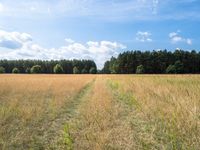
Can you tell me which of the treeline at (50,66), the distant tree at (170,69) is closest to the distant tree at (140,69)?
the distant tree at (170,69)

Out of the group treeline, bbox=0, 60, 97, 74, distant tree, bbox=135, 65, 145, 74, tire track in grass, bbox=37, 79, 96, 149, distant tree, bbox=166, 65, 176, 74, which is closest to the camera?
tire track in grass, bbox=37, 79, 96, 149

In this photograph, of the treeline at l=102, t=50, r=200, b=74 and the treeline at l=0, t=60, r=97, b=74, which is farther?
the treeline at l=0, t=60, r=97, b=74

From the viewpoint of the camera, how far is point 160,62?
86.8 meters

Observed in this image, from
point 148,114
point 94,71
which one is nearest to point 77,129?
point 148,114

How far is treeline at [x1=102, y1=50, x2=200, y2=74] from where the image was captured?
84.6 m

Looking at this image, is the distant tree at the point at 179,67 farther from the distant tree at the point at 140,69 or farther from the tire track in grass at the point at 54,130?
the tire track in grass at the point at 54,130

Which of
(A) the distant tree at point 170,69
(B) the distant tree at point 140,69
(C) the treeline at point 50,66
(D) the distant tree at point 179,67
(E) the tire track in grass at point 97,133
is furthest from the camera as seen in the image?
(C) the treeline at point 50,66

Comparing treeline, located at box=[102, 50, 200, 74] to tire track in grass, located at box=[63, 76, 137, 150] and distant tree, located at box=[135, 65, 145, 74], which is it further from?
tire track in grass, located at box=[63, 76, 137, 150]

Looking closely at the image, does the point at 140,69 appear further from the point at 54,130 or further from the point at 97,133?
the point at 97,133

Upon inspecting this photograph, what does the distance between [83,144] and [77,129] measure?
1.23 metres

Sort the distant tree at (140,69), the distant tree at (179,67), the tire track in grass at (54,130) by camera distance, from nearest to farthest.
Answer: the tire track in grass at (54,130), the distant tree at (179,67), the distant tree at (140,69)

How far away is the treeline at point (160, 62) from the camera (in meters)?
84.6

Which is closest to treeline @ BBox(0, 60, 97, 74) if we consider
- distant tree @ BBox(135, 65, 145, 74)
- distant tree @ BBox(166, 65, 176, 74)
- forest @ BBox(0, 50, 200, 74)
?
forest @ BBox(0, 50, 200, 74)

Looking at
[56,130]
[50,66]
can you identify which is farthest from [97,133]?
[50,66]
